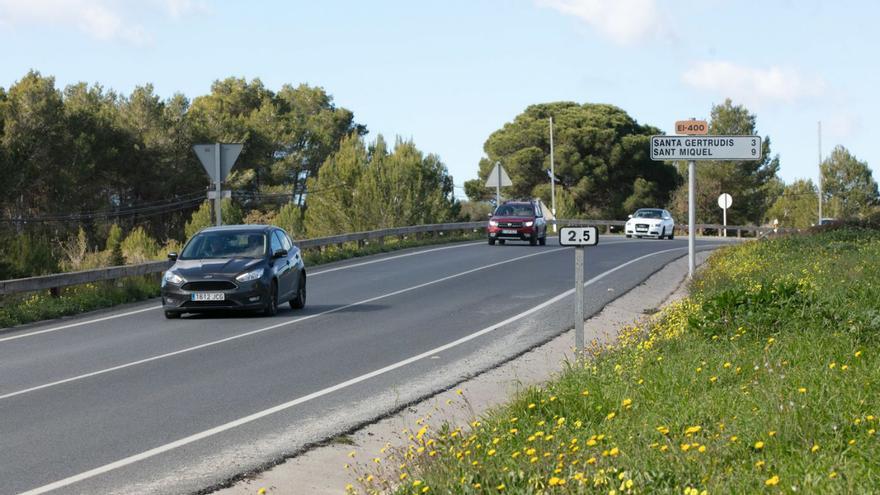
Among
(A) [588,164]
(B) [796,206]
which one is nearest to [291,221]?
(A) [588,164]

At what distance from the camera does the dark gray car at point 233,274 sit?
19031mm

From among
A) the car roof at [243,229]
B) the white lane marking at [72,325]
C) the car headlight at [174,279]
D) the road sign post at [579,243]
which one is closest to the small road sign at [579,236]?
the road sign post at [579,243]

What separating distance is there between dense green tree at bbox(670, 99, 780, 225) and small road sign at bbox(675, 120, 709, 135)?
217ft

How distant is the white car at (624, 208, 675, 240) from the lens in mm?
56500

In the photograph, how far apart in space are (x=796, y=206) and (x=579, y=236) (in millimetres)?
121641

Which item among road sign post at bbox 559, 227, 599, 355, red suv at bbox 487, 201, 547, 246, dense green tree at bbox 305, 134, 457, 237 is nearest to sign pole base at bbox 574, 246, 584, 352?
road sign post at bbox 559, 227, 599, 355

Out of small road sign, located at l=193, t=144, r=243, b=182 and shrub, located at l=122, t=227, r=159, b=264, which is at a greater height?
small road sign, located at l=193, t=144, r=243, b=182

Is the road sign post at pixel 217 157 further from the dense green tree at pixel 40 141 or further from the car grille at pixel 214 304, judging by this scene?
the dense green tree at pixel 40 141

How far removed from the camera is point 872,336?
Result: 421 inches

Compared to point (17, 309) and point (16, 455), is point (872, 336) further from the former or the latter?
point (17, 309)

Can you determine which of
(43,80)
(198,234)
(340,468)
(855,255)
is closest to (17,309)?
(198,234)

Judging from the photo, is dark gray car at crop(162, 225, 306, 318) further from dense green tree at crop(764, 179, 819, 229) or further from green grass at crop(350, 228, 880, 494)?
dense green tree at crop(764, 179, 819, 229)

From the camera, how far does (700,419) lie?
796 centimetres

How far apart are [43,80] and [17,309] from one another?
160ft
